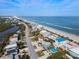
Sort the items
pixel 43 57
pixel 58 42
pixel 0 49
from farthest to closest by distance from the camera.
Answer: pixel 58 42 < pixel 0 49 < pixel 43 57

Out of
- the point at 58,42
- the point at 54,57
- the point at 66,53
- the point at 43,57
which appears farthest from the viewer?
the point at 58,42

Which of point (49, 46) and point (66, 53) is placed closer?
point (66, 53)

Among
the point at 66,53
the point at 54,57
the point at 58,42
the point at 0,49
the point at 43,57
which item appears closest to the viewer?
the point at 54,57

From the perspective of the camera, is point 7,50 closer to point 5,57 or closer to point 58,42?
point 5,57

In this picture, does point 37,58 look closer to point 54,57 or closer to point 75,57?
point 54,57

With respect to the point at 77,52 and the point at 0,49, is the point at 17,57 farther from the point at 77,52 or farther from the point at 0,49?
the point at 77,52

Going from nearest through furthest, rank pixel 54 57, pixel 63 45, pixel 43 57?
pixel 54 57
pixel 43 57
pixel 63 45

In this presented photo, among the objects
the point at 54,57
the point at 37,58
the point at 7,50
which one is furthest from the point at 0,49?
the point at 54,57

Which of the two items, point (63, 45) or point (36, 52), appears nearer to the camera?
point (36, 52)

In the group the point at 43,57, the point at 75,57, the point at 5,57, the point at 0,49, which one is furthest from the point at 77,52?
the point at 0,49
